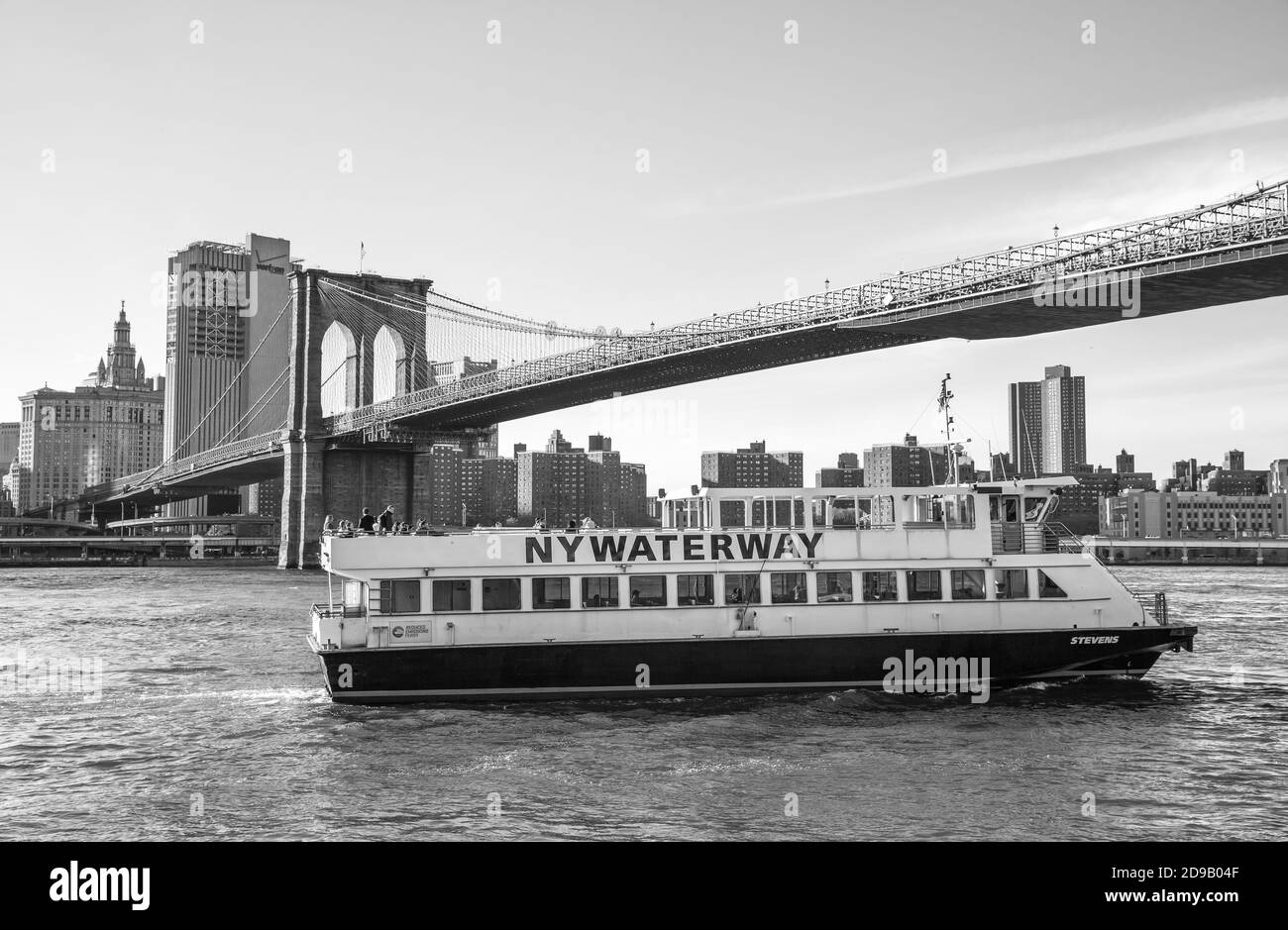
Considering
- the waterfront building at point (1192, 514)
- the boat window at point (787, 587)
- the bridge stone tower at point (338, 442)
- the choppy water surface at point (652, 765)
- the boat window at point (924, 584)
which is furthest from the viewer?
the waterfront building at point (1192, 514)

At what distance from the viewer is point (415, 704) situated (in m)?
22.9

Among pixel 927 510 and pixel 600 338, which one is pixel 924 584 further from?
pixel 600 338

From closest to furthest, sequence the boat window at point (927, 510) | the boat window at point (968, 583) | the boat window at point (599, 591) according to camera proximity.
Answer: the boat window at point (599, 591) → the boat window at point (968, 583) → the boat window at point (927, 510)

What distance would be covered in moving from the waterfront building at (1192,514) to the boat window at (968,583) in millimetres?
184335

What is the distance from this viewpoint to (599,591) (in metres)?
23.4

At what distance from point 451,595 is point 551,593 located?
2.07 metres

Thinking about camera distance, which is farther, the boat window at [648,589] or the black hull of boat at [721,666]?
the boat window at [648,589]

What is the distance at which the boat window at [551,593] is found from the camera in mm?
23203

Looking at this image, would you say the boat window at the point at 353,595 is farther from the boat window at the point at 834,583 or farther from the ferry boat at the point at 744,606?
the boat window at the point at 834,583

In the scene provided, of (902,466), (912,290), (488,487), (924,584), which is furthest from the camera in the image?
(488,487)

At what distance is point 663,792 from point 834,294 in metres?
60.0

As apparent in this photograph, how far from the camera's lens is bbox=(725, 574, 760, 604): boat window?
23484 millimetres

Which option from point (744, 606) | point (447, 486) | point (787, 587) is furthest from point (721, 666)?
point (447, 486)

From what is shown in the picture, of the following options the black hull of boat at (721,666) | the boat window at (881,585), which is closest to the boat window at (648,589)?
the black hull of boat at (721,666)
